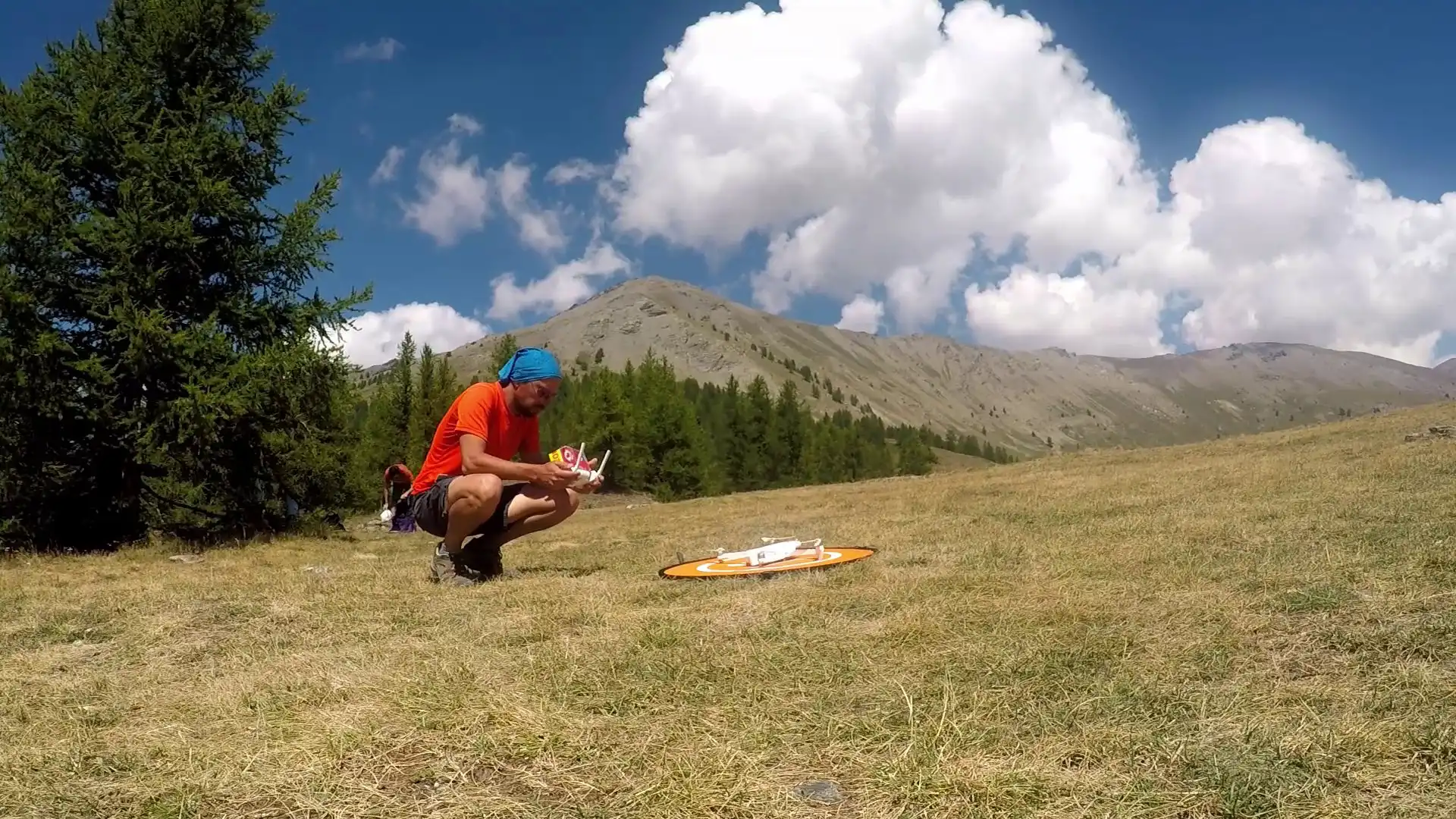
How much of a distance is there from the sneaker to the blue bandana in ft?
5.52

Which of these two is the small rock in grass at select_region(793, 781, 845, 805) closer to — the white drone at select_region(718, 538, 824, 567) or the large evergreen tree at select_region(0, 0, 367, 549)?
the white drone at select_region(718, 538, 824, 567)

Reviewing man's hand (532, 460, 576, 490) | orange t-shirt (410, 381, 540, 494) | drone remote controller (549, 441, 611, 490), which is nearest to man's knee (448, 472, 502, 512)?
orange t-shirt (410, 381, 540, 494)

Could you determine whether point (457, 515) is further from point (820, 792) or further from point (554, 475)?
point (820, 792)

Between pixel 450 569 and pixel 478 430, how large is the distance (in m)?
1.45

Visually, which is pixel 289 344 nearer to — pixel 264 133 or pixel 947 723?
pixel 264 133

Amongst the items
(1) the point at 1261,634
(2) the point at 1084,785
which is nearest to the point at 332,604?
(2) the point at 1084,785

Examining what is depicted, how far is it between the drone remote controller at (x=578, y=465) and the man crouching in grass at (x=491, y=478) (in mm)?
52

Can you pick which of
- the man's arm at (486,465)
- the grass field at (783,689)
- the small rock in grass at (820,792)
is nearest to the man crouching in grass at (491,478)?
the man's arm at (486,465)

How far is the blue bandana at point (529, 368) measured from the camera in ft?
24.2

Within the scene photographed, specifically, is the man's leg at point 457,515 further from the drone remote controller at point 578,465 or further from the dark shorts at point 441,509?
the drone remote controller at point 578,465

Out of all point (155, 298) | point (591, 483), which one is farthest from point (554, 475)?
point (155, 298)

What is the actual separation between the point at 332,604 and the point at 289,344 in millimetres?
9556

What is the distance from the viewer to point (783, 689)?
3.74 m

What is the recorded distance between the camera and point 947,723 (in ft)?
10.5
